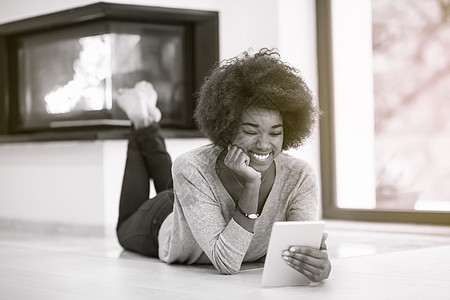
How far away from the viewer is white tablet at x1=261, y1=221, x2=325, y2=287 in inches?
91.4

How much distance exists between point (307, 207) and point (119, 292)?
2.30 feet

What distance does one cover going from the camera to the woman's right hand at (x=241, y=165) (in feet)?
8.25

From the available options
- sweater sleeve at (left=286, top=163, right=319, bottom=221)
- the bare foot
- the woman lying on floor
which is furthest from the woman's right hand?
the bare foot

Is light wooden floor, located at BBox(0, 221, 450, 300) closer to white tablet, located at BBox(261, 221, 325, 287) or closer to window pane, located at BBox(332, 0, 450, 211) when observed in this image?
white tablet, located at BBox(261, 221, 325, 287)

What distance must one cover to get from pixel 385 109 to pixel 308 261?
279 cm

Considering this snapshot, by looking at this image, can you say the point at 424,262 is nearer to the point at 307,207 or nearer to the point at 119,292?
the point at 307,207

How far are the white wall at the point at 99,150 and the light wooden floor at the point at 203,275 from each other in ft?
2.12

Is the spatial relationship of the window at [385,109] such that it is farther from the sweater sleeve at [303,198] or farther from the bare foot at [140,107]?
the sweater sleeve at [303,198]

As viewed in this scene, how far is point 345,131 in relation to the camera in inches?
208

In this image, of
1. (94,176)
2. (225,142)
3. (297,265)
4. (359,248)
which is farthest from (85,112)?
(297,265)

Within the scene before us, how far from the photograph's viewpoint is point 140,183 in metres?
3.76

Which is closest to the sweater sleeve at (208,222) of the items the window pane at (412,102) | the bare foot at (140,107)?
the bare foot at (140,107)

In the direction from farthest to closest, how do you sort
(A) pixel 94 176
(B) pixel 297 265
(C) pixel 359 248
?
1. (A) pixel 94 176
2. (C) pixel 359 248
3. (B) pixel 297 265

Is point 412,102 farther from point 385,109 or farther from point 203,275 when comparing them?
point 203,275
